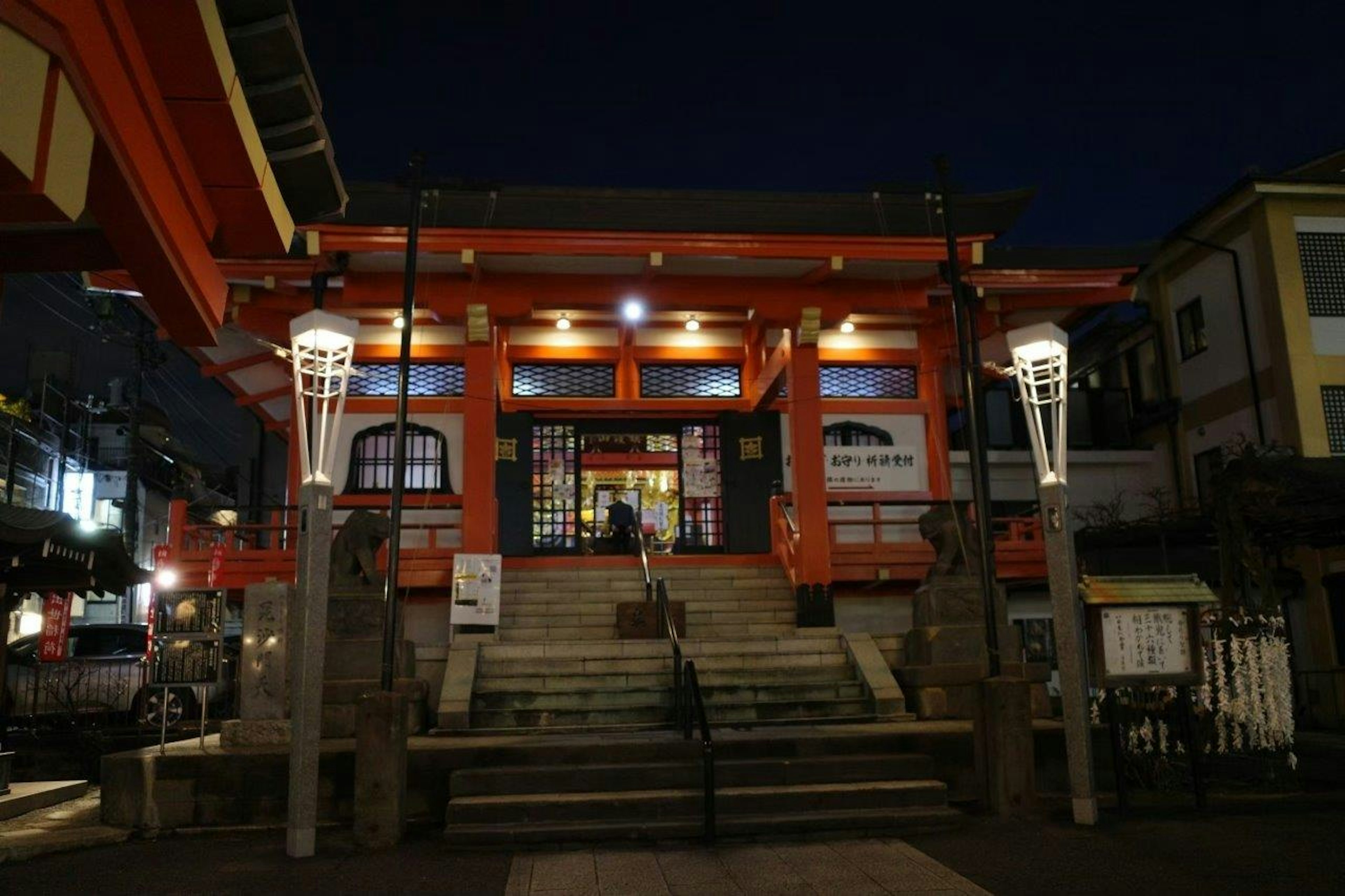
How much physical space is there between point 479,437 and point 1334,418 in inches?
634

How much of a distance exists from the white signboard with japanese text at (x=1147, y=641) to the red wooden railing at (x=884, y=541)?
5.22 meters

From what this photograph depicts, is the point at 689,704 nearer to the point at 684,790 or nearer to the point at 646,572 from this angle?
the point at 684,790

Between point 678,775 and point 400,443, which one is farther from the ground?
point 400,443

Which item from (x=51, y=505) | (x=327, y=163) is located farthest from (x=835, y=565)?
(x=51, y=505)

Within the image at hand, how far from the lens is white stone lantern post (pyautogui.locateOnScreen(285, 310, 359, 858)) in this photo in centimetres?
808

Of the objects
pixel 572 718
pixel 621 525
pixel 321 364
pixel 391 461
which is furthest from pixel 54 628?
pixel 321 364

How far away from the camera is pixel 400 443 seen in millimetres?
9641

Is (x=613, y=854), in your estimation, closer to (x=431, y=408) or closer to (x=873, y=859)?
(x=873, y=859)

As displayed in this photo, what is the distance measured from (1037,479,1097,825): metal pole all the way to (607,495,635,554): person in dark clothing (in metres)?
9.94

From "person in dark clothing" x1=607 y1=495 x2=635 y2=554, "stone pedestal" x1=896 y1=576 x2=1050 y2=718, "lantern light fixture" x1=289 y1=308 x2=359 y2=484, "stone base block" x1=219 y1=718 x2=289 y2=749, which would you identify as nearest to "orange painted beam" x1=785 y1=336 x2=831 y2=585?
"stone pedestal" x1=896 y1=576 x2=1050 y2=718

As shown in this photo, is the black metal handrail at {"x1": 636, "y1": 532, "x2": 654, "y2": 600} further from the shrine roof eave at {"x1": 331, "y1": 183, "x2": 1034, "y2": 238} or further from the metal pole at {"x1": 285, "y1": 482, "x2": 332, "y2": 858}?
the metal pole at {"x1": 285, "y1": 482, "x2": 332, "y2": 858}

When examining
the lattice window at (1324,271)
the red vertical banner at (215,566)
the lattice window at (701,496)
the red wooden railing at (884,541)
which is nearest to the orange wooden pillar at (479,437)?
the red vertical banner at (215,566)

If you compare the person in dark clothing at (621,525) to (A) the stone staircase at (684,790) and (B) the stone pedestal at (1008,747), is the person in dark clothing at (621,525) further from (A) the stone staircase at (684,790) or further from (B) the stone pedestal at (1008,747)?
(B) the stone pedestal at (1008,747)

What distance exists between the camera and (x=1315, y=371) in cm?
1875
